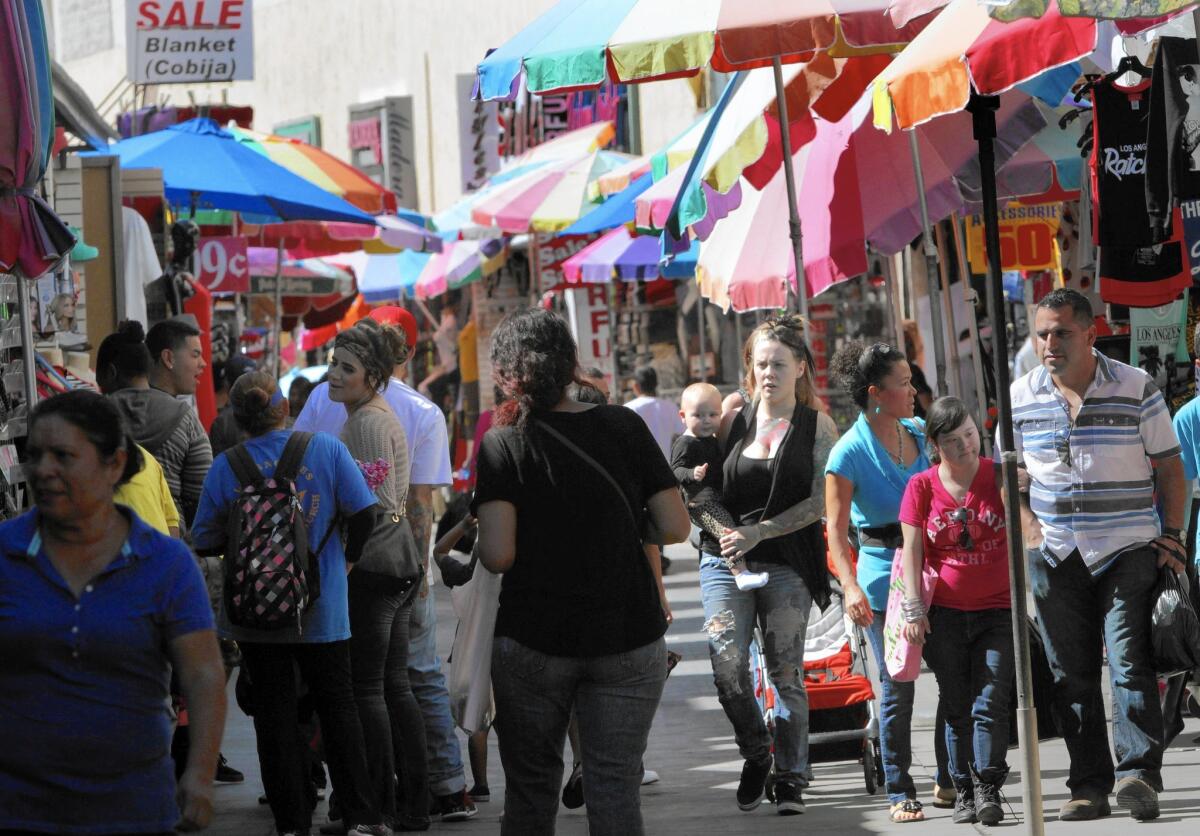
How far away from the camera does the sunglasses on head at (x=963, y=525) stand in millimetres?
7387

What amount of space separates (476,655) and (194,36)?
12.6 meters

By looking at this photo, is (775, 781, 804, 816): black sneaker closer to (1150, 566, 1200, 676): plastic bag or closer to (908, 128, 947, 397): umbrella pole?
(1150, 566, 1200, 676): plastic bag

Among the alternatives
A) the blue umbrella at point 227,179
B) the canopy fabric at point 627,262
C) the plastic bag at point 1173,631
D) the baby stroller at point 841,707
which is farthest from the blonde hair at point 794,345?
the canopy fabric at point 627,262

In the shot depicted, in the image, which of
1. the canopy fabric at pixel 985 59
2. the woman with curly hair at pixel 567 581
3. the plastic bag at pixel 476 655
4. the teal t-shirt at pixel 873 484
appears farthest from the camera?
the teal t-shirt at pixel 873 484

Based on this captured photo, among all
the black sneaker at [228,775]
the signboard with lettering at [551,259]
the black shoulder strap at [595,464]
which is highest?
the signboard with lettering at [551,259]

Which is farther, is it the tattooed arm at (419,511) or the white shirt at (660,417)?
the white shirt at (660,417)

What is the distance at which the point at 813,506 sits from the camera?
8.04 meters

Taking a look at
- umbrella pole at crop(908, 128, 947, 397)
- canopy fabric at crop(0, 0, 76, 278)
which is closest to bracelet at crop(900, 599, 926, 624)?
umbrella pole at crop(908, 128, 947, 397)

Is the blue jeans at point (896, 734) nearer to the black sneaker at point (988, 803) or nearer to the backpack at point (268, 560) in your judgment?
the black sneaker at point (988, 803)

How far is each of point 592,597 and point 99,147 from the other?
809 cm

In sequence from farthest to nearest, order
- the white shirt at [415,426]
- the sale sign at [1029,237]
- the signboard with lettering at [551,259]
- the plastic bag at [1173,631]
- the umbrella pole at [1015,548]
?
the signboard with lettering at [551,259], the sale sign at [1029,237], the white shirt at [415,426], the plastic bag at [1173,631], the umbrella pole at [1015,548]

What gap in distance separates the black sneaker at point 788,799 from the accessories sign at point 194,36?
431 inches

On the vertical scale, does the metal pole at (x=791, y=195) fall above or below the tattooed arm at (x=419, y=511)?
above

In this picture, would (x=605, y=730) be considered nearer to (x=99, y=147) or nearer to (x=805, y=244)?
(x=805, y=244)
